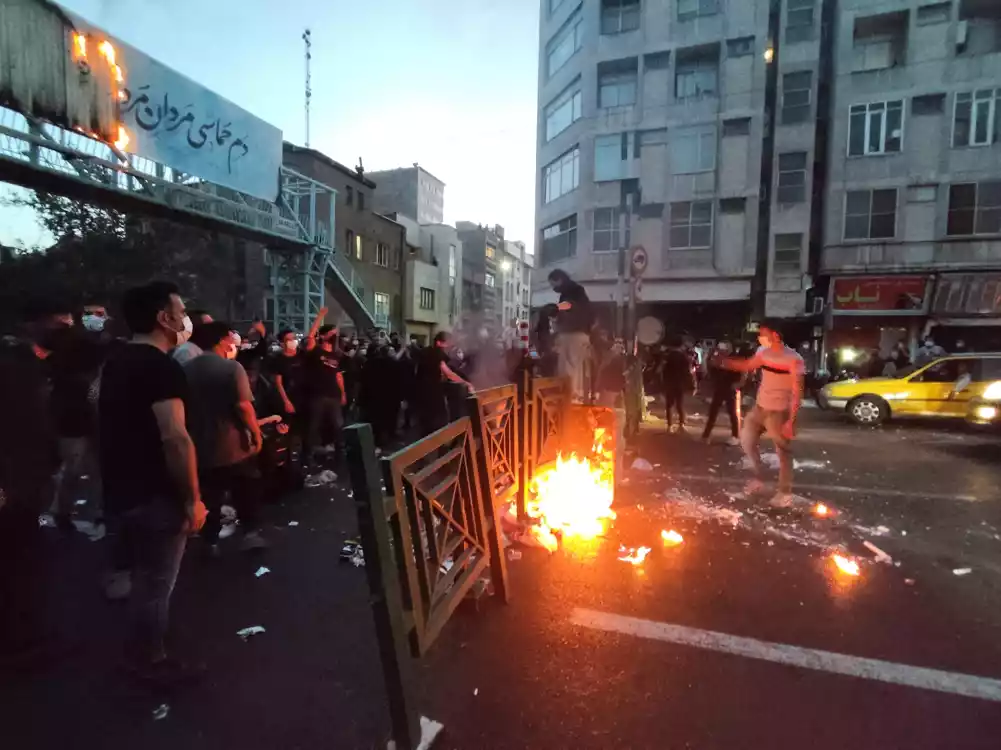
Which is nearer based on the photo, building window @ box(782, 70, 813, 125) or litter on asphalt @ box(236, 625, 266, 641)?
litter on asphalt @ box(236, 625, 266, 641)

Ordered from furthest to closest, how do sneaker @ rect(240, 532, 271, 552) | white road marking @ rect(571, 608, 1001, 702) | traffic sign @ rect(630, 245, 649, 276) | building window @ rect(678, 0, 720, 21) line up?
1. building window @ rect(678, 0, 720, 21)
2. traffic sign @ rect(630, 245, 649, 276)
3. sneaker @ rect(240, 532, 271, 552)
4. white road marking @ rect(571, 608, 1001, 702)

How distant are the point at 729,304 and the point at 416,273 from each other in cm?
2056

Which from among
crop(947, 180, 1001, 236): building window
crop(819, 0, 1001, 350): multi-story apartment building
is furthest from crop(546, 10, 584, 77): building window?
crop(947, 180, 1001, 236): building window

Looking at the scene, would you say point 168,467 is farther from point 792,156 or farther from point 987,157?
point 987,157

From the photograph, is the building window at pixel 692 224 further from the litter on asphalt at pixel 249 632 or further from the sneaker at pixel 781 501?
the litter on asphalt at pixel 249 632

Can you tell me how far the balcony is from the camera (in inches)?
869

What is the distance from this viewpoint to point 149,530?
276cm

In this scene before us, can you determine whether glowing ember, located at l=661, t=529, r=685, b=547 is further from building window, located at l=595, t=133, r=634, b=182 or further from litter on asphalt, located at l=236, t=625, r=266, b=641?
building window, located at l=595, t=133, r=634, b=182

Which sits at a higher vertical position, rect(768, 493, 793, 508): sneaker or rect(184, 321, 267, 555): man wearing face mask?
rect(184, 321, 267, 555): man wearing face mask

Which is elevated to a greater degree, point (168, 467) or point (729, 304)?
point (729, 304)

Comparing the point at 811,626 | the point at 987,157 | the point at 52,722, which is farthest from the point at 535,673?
the point at 987,157

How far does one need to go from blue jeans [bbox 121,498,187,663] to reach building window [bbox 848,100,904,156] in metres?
28.7

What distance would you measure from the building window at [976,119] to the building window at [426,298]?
29351 millimetres

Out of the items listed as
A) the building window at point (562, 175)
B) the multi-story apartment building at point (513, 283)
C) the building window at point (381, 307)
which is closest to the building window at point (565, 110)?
the building window at point (562, 175)
